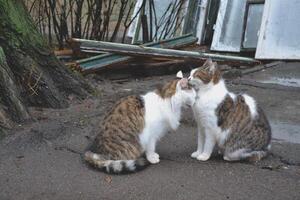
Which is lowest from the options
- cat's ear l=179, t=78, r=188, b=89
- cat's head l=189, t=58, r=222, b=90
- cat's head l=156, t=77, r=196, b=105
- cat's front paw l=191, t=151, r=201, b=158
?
cat's front paw l=191, t=151, r=201, b=158

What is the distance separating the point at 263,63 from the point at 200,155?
4.69m

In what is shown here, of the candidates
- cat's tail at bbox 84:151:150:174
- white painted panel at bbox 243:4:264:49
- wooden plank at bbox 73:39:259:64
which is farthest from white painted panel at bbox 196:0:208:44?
cat's tail at bbox 84:151:150:174

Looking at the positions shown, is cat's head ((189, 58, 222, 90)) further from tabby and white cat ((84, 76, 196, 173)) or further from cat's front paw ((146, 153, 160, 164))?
cat's front paw ((146, 153, 160, 164))

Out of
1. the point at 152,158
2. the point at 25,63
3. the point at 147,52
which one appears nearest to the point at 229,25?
the point at 147,52

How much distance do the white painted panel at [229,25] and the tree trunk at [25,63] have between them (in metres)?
4.23

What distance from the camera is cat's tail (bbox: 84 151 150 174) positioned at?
13.5 feet

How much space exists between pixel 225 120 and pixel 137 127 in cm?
72

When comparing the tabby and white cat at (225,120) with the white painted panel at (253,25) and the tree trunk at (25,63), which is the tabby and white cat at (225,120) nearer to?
the tree trunk at (25,63)

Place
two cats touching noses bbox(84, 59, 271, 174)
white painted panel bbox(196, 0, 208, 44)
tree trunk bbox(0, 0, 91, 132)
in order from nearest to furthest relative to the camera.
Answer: two cats touching noses bbox(84, 59, 271, 174) → tree trunk bbox(0, 0, 91, 132) → white painted panel bbox(196, 0, 208, 44)

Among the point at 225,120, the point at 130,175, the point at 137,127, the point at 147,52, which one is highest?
the point at 147,52

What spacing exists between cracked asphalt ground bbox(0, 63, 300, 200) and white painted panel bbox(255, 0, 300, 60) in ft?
10.3

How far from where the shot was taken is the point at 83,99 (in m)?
6.13

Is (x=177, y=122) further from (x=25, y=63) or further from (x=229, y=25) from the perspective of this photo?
(x=229, y=25)

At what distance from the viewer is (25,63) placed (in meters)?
5.57
